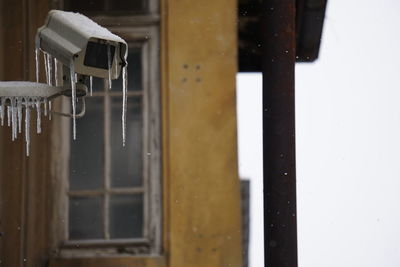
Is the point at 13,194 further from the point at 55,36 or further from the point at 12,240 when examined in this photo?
the point at 55,36

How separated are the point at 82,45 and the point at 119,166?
1.79 meters

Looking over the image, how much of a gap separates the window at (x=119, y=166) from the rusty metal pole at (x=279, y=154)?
120cm

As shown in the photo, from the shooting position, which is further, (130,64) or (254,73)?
(254,73)

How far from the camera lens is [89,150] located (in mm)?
4645

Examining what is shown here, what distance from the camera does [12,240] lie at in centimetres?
412

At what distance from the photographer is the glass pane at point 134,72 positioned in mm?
4680

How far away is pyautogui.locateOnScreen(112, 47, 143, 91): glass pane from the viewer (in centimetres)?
468

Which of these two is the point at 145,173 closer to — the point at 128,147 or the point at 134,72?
the point at 128,147

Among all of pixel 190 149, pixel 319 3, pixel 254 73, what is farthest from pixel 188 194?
pixel 254 73

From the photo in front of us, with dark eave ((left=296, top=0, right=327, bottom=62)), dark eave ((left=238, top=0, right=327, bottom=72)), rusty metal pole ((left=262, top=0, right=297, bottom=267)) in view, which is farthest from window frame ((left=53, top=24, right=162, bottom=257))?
dark eave ((left=296, top=0, right=327, bottom=62))

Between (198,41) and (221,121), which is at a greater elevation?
(198,41)

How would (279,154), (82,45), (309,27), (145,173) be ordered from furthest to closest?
(309,27), (145,173), (279,154), (82,45)

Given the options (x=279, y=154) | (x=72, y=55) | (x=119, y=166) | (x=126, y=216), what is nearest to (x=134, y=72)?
(x=119, y=166)

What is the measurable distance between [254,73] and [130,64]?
2.47 meters
